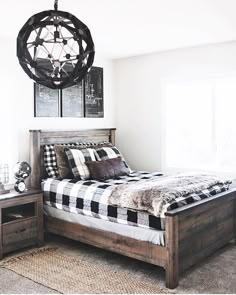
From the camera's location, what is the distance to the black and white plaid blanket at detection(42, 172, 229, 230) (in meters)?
3.35

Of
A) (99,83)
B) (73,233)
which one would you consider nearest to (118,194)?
(73,233)

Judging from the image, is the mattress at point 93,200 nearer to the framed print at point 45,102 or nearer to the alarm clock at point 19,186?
the alarm clock at point 19,186

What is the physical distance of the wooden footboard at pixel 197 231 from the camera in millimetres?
3127

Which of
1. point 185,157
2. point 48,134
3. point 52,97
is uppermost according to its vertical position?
point 52,97

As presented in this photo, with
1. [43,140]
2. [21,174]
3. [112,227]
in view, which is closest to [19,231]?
[21,174]

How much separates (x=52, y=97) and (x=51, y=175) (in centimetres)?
103

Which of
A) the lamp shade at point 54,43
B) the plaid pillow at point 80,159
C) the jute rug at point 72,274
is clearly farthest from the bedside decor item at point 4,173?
the lamp shade at point 54,43

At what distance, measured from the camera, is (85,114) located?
5.27 meters

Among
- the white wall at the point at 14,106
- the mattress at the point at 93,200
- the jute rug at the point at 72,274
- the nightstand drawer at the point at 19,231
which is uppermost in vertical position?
the white wall at the point at 14,106

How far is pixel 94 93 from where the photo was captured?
540cm

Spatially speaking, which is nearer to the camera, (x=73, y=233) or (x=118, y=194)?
(x=118, y=194)

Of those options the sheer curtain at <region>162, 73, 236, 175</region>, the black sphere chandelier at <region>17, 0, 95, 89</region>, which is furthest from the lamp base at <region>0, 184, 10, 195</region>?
the sheer curtain at <region>162, 73, 236, 175</region>

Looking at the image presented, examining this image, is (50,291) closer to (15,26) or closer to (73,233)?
(73,233)

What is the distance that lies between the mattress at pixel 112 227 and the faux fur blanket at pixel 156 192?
20 centimetres
